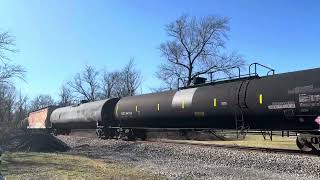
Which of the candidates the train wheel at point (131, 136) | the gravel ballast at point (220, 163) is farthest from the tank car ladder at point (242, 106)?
the train wheel at point (131, 136)

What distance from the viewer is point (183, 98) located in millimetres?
23578

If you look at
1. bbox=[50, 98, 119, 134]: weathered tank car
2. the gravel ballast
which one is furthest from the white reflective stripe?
bbox=[50, 98, 119, 134]: weathered tank car

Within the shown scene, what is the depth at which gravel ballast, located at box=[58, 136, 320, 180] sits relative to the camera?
13820mm

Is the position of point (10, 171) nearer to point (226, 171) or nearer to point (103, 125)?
point (226, 171)

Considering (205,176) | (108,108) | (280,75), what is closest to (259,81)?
(280,75)

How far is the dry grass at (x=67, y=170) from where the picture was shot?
45.2 ft

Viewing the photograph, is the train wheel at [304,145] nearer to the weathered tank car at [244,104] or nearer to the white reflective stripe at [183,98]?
the weathered tank car at [244,104]

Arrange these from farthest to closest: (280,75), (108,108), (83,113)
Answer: (83,113)
(108,108)
(280,75)

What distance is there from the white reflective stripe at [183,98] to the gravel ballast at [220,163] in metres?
2.46

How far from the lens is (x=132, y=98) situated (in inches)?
1174

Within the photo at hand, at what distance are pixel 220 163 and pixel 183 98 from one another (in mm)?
7128

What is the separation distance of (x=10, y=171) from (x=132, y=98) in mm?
14989

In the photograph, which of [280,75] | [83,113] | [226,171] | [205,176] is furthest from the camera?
[83,113]

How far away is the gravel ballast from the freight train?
4.98 ft
